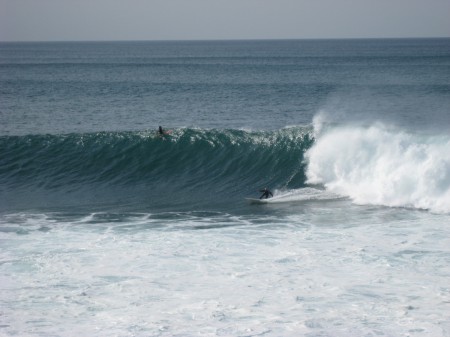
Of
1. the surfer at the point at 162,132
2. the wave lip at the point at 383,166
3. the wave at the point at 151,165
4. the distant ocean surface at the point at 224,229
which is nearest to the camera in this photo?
the distant ocean surface at the point at 224,229

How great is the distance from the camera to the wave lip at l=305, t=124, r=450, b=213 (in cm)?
2327

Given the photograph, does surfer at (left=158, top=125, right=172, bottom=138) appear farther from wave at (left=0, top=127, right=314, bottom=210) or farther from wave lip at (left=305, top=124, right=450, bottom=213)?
wave lip at (left=305, top=124, right=450, bottom=213)

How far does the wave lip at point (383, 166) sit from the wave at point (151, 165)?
1.49 metres

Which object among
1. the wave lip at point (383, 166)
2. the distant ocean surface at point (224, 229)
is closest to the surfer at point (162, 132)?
the distant ocean surface at point (224, 229)

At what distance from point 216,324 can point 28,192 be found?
1609 centimetres

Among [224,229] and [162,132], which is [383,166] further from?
[162,132]

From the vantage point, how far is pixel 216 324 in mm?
12766

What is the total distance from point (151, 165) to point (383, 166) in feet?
37.0

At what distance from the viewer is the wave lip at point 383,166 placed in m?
23.3

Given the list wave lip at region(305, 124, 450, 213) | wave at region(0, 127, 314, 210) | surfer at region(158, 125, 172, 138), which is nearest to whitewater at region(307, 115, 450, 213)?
wave lip at region(305, 124, 450, 213)

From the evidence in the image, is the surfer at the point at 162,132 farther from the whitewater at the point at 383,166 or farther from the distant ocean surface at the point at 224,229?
the whitewater at the point at 383,166

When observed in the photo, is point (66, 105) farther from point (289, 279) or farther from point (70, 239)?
point (289, 279)

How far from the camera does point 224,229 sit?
65.7 feet

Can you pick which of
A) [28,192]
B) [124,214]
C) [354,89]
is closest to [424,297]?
[124,214]
